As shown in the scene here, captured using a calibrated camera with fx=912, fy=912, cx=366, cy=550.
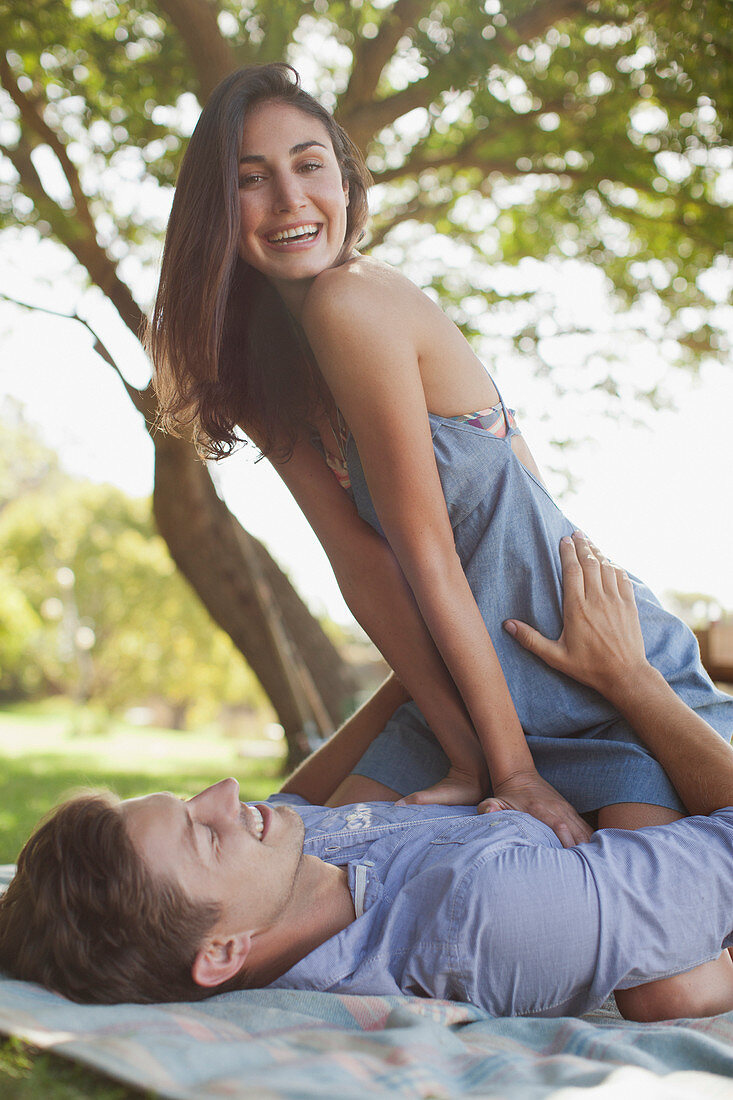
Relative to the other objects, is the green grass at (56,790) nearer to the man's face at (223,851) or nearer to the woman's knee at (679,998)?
the man's face at (223,851)

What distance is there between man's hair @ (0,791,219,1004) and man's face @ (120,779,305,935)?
0.08 ft

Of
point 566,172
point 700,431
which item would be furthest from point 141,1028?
point 700,431

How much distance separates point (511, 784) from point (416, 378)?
36.8 inches

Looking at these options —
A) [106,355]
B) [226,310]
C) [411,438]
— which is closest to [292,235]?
[226,310]

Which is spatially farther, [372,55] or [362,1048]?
[372,55]

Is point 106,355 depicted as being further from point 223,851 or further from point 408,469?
point 223,851

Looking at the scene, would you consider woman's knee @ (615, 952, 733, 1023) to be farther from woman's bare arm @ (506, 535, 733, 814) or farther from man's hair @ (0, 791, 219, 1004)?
man's hair @ (0, 791, 219, 1004)

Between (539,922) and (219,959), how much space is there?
0.57 m

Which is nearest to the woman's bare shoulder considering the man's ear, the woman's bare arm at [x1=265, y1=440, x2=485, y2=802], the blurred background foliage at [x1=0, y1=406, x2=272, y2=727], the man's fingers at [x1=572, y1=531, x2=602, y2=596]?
the woman's bare arm at [x1=265, y1=440, x2=485, y2=802]

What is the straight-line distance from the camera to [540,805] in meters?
1.95

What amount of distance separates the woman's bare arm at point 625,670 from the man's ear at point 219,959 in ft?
3.06

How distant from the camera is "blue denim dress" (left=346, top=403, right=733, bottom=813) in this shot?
2.16 meters

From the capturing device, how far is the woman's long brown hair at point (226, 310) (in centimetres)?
213

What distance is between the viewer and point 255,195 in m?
2.14
